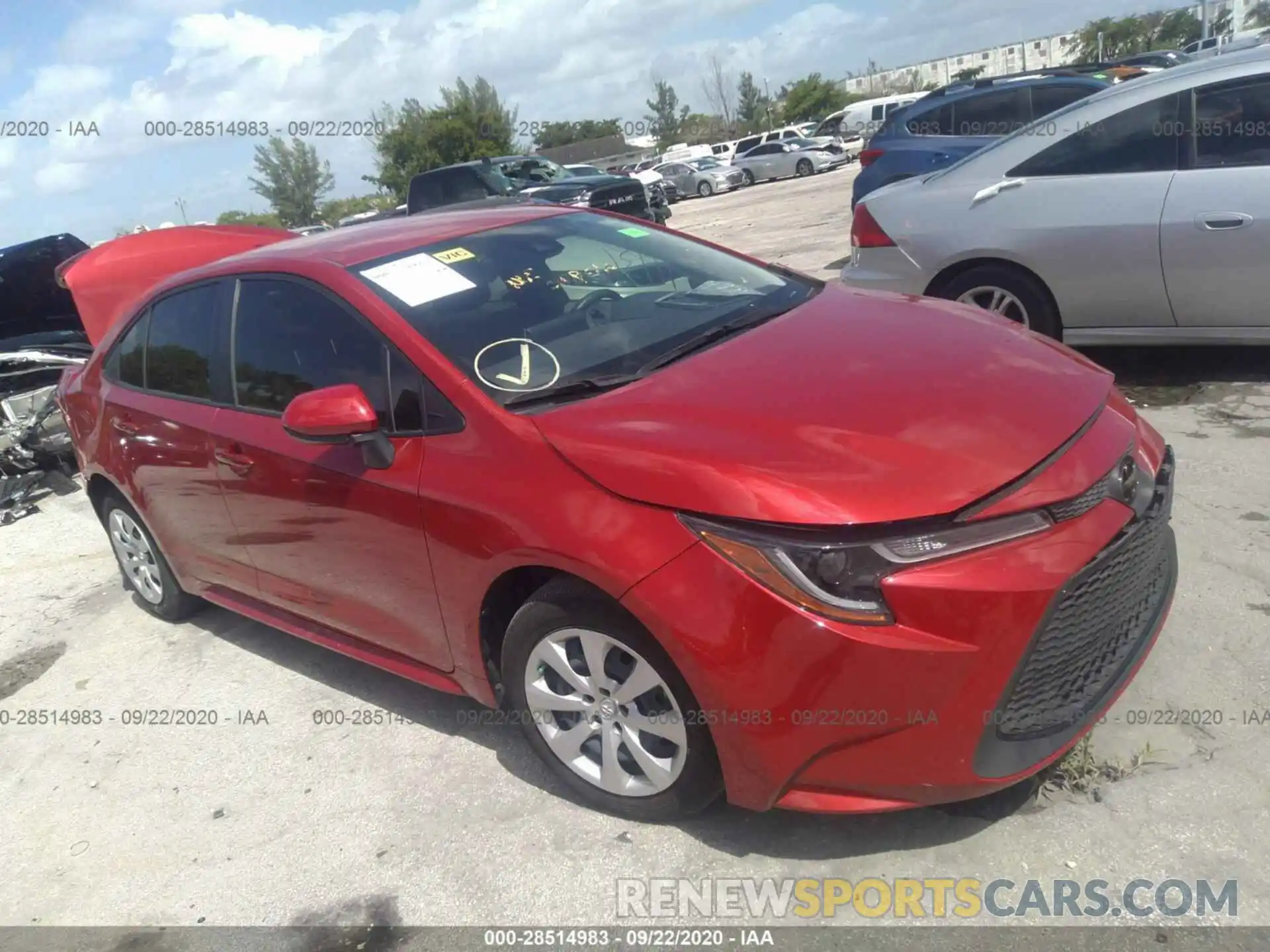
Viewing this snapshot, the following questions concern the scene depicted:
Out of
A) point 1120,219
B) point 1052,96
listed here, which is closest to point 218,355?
point 1120,219

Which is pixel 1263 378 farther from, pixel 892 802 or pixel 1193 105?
pixel 892 802

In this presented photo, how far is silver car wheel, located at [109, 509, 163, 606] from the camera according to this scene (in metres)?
4.59

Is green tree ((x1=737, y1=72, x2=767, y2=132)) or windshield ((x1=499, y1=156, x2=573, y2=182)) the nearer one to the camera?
windshield ((x1=499, y1=156, x2=573, y2=182))

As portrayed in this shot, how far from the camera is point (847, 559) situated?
2184mm

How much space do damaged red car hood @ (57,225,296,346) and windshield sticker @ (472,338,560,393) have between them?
14.2 feet

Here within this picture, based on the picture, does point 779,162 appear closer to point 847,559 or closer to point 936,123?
point 936,123

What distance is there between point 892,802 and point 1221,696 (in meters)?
1.22

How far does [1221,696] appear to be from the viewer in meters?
2.85

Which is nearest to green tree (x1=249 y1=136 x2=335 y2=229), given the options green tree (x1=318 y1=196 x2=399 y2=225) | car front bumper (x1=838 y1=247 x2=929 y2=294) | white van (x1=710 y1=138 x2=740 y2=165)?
green tree (x1=318 y1=196 x2=399 y2=225)

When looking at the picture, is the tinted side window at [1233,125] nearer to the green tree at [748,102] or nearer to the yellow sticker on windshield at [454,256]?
the yellow sticker on windshield at [454,256]

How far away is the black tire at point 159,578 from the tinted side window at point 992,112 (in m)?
7.76

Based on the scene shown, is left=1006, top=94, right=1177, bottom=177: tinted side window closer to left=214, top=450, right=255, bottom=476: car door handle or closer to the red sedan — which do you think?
the red sedan

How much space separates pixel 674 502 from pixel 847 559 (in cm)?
42

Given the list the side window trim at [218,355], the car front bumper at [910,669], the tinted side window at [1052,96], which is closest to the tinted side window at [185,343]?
the side window trim at [218,355]
